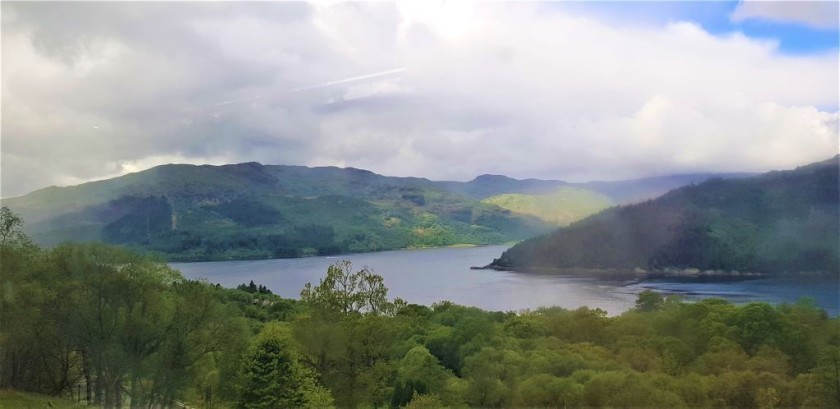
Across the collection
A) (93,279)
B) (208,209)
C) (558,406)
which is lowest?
(558,406)

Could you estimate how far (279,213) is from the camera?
14488cm

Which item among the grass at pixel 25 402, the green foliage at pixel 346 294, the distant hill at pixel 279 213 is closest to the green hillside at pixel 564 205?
the distant hill at pixel 279 213

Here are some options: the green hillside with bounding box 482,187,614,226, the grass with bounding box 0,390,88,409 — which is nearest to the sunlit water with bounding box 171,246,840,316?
the green hillside with bounding box 482,187,614,226

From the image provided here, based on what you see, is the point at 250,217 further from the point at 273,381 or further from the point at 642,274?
the point at 273,381

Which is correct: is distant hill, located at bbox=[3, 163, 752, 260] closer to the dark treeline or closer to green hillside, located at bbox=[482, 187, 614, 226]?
green hillside, located at bbox=[482, 187, 614, 226]

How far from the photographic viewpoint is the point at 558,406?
1310cm

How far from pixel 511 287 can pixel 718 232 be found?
34428 mm

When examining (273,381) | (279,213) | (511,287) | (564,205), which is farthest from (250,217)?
(273,381)

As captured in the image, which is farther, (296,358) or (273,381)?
(296,358)

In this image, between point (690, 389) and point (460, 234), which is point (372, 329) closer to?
point (690, 389)

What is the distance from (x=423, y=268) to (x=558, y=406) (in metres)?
63.6

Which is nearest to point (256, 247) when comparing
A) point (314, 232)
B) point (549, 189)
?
point (314, 232)

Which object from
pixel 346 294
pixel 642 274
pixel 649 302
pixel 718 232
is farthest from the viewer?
pixel 718 232

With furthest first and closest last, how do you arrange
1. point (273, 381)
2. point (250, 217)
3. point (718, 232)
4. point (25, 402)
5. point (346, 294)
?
point (250, 217), point (718, 232), point (346, 294), point (273, 381), point (25, 402)
